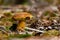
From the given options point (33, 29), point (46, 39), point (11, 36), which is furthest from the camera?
point (33, 29)

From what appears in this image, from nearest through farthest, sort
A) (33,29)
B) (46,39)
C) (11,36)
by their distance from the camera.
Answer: (46,39) → (11,36) → (33,29)

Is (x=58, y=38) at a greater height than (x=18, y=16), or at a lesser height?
lesser

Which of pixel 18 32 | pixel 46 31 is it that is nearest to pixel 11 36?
pixel 18 32

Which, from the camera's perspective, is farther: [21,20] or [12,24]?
[12,24]

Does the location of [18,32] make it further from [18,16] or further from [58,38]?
[58,38]

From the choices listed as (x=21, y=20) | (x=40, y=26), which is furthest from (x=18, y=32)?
(x=40, y=26)

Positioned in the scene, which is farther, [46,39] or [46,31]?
[46,31]

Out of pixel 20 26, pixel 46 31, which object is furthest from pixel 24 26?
pixel 46 31

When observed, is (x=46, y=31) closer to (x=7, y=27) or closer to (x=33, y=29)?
(x=33, y=29)
